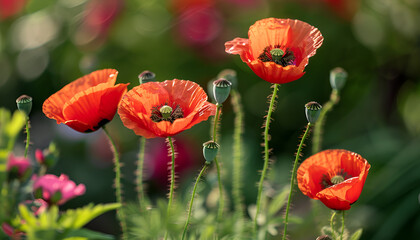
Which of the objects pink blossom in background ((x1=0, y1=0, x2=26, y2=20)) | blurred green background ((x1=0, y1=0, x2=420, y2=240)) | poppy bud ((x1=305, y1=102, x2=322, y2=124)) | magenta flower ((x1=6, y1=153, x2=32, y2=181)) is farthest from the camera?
pink blossom in background ((x1=0, y1=0, x2=26, y2=20))

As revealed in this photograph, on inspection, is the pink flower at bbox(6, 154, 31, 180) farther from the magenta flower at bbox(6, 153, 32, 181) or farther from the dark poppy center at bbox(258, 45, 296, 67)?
the dark poppy center at bbox(258, 45, 296, 67)

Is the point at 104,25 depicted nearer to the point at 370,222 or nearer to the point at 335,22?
the point at 335,22

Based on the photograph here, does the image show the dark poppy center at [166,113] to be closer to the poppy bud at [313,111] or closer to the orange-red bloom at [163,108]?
the orange-red bloom at [163,108]

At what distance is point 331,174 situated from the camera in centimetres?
68

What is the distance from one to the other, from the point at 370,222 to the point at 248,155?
1.08 ft

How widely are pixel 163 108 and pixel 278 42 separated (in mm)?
166

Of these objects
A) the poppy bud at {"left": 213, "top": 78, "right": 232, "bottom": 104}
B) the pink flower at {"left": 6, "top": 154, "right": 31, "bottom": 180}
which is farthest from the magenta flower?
the poppy bud at {"left": 213, "top": 78, "right": 232, "bottom": 104}

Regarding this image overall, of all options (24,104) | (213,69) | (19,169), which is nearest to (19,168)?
(19,169)

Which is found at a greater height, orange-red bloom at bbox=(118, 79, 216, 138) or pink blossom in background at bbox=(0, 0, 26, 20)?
orange-red bloom at bbox=(118, 79, 216, 138)

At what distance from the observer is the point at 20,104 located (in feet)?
2.09

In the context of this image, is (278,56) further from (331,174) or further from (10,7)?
(10,7)

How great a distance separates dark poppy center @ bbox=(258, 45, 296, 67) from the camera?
67 cm

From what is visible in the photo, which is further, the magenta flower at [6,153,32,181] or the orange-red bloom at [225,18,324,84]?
the orange-red bloom at [225,18,324,84]

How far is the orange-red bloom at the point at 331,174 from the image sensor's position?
611mm
